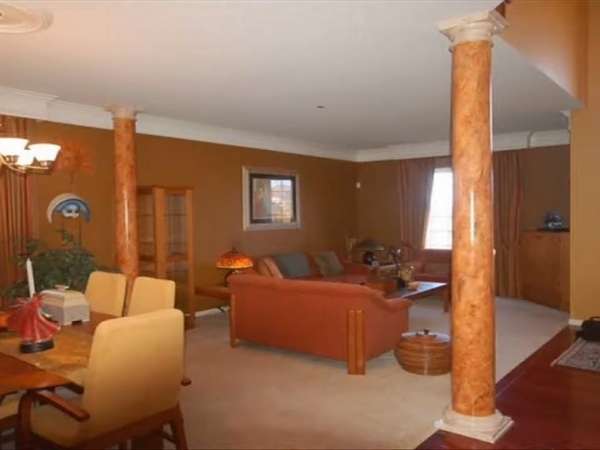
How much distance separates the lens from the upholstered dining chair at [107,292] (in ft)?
12.9

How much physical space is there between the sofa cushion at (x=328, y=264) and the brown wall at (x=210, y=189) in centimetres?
51

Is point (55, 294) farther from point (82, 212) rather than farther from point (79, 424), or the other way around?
point (82, 212)

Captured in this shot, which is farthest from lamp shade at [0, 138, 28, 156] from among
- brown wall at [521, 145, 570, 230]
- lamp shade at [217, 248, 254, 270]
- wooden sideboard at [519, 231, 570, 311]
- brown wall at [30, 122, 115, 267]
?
brown wall at [521, 145, 570, 230]

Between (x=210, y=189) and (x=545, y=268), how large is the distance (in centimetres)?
515

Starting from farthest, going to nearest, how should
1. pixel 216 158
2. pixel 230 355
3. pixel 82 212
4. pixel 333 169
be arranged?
pixel 333 169
pixel 216 158
pixel 82 212
pixel 230 355

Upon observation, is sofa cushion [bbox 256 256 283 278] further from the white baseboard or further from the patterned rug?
the patterned rug

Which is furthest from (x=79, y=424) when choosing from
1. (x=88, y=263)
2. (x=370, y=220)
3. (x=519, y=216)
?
(x=370, y=220)

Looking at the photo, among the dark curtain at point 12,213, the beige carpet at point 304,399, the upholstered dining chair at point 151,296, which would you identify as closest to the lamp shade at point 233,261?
the beige carpet at point 304,399

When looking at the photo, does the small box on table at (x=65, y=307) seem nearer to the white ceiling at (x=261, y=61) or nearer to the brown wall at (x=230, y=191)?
the white ceiling at (x=261, y=61)

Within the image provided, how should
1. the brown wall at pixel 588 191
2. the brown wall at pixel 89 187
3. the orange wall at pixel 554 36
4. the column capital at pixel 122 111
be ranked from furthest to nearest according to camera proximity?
the brown wall at pixel 588 191
the column capital at pixel 122 111
the brown wall at pixel 89 187
the orange wall at pixel 554 36

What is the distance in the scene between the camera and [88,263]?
480cm

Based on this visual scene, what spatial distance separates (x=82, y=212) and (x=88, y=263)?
1.33m

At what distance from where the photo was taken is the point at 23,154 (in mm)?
3418

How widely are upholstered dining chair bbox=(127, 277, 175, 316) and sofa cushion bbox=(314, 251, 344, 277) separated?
16.5 feet
